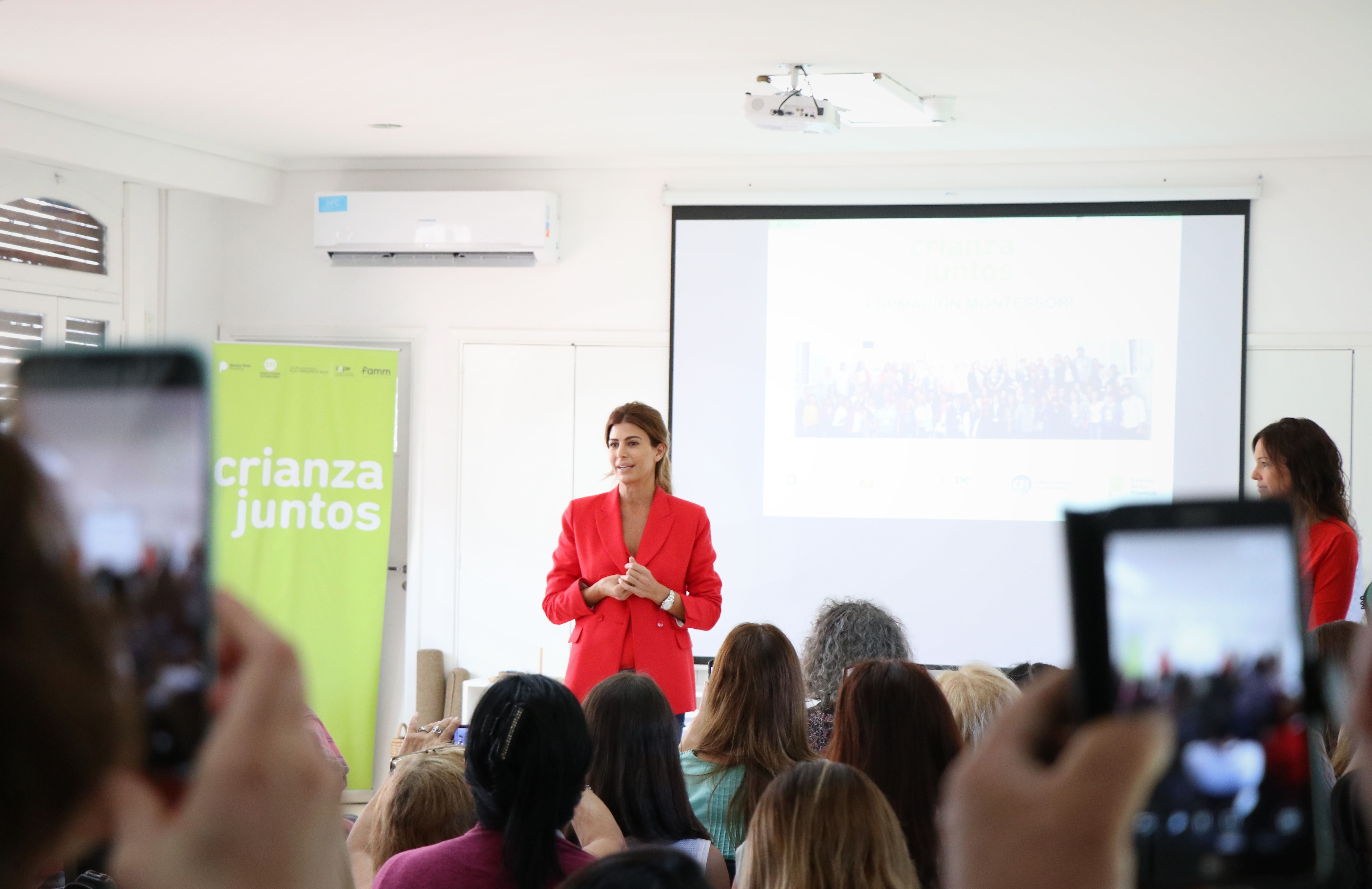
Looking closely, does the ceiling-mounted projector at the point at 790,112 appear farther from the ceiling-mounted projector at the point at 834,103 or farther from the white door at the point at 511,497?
the white door at the point at 511,497

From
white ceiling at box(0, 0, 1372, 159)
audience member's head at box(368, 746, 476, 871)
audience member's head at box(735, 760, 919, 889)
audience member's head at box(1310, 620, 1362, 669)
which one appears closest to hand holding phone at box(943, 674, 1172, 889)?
audience member's head at box(735, 760, 919, 889)

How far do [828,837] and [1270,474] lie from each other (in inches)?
91.5

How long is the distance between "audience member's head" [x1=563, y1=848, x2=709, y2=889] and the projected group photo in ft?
14.4

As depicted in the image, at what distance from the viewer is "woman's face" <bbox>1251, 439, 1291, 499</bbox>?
3287mm

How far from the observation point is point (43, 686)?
0.76 ft

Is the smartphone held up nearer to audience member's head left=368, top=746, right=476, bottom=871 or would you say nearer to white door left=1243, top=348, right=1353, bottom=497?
audience member's head left=368, top=746, right=476, bottom=871

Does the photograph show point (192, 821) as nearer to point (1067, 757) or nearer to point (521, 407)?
point (1067, 757)

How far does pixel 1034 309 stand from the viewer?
208 inches

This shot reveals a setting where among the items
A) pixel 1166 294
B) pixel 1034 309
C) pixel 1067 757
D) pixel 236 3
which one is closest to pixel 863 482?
pixel 1034 309

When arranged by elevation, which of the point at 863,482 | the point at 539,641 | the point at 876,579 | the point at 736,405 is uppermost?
the point at 736,405

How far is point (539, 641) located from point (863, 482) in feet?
5.78

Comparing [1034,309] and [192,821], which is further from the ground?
[1034,309]

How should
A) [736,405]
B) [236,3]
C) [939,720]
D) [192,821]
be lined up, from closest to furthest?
1. [192,821]
2. [939,720]
3. [236,3]
4. [736,405]

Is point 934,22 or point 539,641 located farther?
point 539,641
